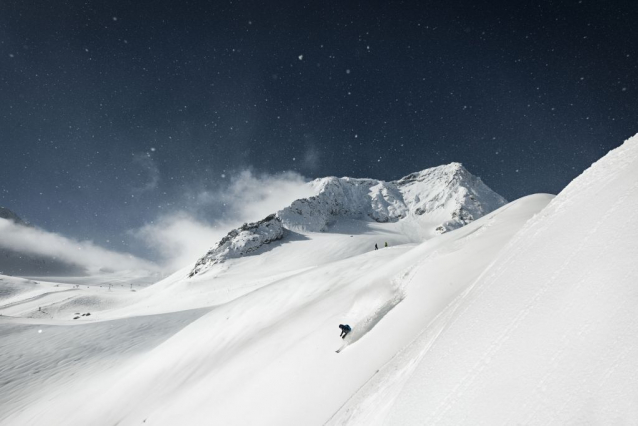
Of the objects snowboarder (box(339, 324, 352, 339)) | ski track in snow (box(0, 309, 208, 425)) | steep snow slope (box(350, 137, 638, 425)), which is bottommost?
steep snow slope (box(350, 137, 638, 425))

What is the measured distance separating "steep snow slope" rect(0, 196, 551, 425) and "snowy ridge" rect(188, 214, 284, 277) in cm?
4691

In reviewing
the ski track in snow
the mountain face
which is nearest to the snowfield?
the ski track in snow

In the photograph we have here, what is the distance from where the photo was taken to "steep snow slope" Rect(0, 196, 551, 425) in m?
4.51

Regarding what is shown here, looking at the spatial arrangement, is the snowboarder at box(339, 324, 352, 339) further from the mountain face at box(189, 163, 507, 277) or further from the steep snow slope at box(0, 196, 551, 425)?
the mountain face at box(189, 163, 507, 277)

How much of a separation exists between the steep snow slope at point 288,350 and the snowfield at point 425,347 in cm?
4

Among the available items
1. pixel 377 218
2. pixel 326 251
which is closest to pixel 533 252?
pixel 326 251

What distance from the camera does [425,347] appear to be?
277cm

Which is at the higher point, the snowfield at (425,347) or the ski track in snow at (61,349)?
the ski track in snow at (61,349)

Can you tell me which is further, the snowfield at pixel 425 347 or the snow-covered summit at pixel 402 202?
the snow-covered summit at pixel 402 202

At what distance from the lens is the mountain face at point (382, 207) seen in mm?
65562

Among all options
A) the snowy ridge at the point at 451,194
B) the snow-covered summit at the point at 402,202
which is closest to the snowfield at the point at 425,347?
the snow-covered summit at the point at 402,202

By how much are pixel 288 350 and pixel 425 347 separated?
3.86 m

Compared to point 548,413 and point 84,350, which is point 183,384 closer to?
point 548,413

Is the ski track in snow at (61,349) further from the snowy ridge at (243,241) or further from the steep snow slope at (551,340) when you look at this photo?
the snowy ridge at (243,241)
